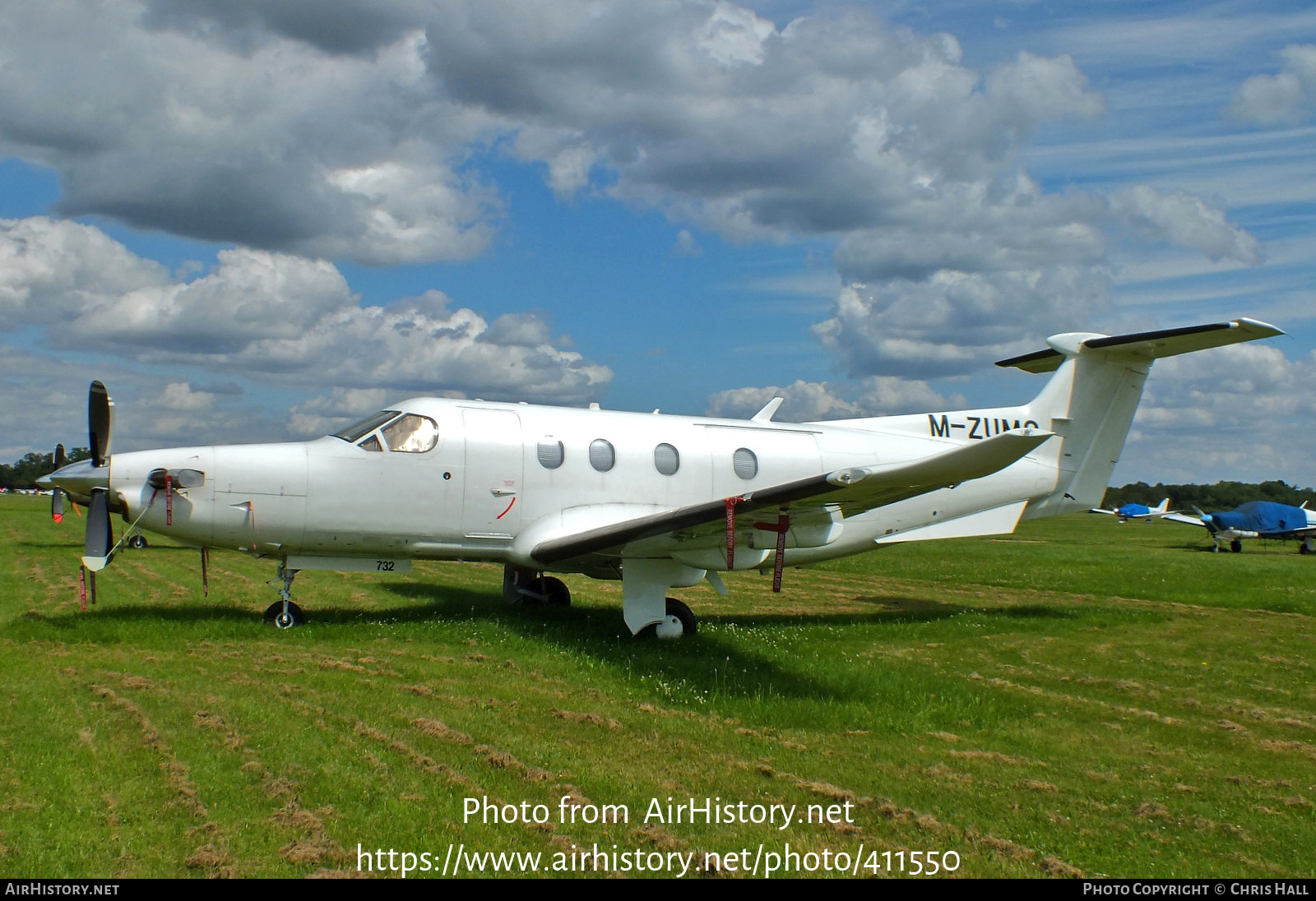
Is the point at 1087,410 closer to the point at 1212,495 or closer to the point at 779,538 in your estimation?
the point at 779,538

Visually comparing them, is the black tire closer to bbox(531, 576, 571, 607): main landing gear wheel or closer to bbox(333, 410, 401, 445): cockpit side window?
bbox(531, 576, 571, 607): main landing gear wheel

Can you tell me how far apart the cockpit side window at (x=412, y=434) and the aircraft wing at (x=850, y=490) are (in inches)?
92.4

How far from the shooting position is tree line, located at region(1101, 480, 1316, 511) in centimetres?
9919

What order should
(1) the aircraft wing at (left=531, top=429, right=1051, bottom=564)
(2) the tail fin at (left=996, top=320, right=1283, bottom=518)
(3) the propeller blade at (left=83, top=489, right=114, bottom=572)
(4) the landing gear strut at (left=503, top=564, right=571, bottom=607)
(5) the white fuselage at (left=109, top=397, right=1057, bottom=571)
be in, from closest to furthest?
(1) the aircraft wing at (left=531, top=429, right=1051, bottom=564) → (3) the propeller blade at (left=83, top=489, right=114, bottom=572) → (5) the white fuselage at (left=109, top=397, right=1057, bottom=571) → (4) the landing gear strut at (left=503, top=564, right=571, bottom=607) → (2) the tail fin at (left=996, top=320, right=1283, bottom=518)

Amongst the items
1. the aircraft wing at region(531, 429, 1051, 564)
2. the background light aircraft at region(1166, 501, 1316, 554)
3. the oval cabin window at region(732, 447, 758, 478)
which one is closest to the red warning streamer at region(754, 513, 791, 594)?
the aircraft wing at region(531, 429, 1051, 564)

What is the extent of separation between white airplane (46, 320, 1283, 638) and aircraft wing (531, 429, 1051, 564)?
5 centimetres

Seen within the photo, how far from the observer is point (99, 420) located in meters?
10.3

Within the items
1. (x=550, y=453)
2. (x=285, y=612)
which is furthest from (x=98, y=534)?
(x=550, y=453)

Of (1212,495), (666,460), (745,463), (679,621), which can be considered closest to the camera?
(679,621)

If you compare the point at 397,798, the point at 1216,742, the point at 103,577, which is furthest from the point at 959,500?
the point at 103,577

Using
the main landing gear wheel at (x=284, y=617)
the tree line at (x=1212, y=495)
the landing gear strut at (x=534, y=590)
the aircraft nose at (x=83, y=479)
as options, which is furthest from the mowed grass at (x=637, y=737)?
the tree line at (x=1212, y=495)

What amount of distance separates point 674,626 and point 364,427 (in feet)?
15.3

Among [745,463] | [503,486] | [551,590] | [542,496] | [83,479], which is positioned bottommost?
[551,590]

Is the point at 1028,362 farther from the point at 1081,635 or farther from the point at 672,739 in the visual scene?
the point at 672,739
